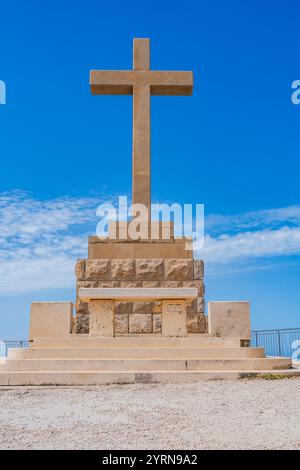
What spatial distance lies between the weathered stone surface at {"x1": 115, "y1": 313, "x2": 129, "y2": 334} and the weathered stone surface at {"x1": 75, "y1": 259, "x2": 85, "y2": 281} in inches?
41.3

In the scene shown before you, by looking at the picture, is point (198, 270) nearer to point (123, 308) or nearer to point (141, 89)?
point (123, 308)

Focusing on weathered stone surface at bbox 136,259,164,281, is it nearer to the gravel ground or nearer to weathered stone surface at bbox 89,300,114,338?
weathered stone surface at bbox 89,300,114,338

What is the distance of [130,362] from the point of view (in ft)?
21.9

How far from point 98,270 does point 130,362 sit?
10.9ft

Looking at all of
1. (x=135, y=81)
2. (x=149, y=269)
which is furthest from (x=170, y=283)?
(x=135, y=81)

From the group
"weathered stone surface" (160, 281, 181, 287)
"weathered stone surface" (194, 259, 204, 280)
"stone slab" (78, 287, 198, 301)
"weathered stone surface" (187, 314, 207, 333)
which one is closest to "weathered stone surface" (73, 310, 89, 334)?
"weathered stone surface" (160, 281, 181, 287)

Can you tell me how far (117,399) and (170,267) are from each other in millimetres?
4835

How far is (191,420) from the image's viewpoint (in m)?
4.09

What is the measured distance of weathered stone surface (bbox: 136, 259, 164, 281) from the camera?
9680 mm

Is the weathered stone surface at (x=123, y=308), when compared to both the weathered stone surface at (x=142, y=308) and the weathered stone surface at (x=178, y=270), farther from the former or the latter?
the weathered stone surface at (x=178, y=270)

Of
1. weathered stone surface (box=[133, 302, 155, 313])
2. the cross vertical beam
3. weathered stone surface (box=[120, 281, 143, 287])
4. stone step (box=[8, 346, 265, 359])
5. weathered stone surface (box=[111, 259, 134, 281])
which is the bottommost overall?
stone step (box=[8, 346, 265, 359])
